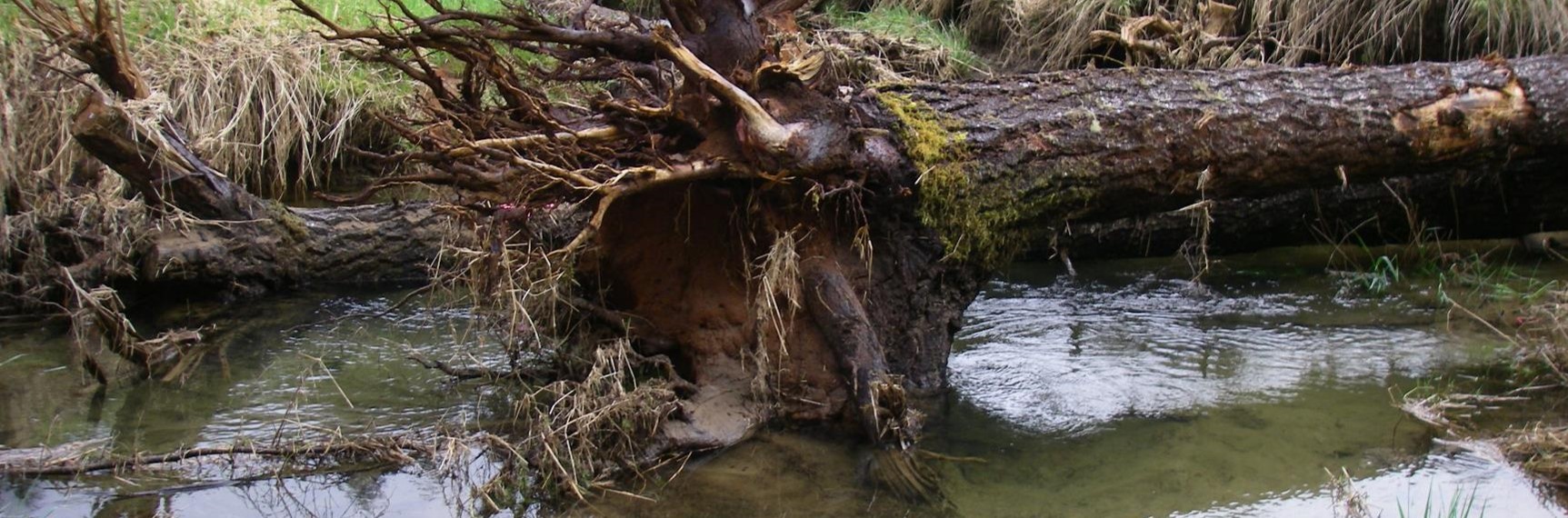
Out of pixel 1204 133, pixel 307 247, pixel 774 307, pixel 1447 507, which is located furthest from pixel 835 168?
pixel 307 247

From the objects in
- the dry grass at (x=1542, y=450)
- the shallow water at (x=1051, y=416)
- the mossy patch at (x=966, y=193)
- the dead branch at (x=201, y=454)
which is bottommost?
the shallow water at (x=1051, y=416)

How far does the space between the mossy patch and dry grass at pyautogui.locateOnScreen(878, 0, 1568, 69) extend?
7.94 feet

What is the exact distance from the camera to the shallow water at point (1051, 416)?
3.41 m

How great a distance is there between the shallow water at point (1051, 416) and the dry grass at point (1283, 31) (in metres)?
1.54

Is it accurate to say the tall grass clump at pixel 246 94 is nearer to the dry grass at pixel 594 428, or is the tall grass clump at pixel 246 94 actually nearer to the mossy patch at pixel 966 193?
the dry grass at pixel 594 428

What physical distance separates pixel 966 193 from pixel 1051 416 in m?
0.78

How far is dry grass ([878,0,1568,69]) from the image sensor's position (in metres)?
6.06

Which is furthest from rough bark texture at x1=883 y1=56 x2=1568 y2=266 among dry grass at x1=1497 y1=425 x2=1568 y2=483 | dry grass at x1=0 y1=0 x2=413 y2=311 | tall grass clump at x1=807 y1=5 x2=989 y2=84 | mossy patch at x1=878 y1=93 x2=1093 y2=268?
dry grass at x1=0 y1=0 x2=413 y2=311

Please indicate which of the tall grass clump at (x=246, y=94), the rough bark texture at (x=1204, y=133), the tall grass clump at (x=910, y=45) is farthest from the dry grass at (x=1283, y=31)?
the tall grass clump at (x=246, y=94)

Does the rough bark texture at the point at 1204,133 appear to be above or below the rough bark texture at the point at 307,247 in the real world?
above

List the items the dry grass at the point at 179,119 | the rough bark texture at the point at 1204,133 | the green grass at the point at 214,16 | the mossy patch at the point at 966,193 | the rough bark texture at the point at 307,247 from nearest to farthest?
the mossy patch at the point at 966,193
the rough bark texture at the point at 1204,133
the dry grass at the point at 179,119
the rough bark texture at the point at 307,247
the green grass at the point at 214,16

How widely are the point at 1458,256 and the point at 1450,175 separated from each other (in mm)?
361

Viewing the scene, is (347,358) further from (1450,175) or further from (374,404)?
(1450,175)

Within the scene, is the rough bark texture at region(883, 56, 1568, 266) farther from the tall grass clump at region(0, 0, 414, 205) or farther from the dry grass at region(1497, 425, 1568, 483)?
the tall grass clump at region(0, 0, 414, 205)
